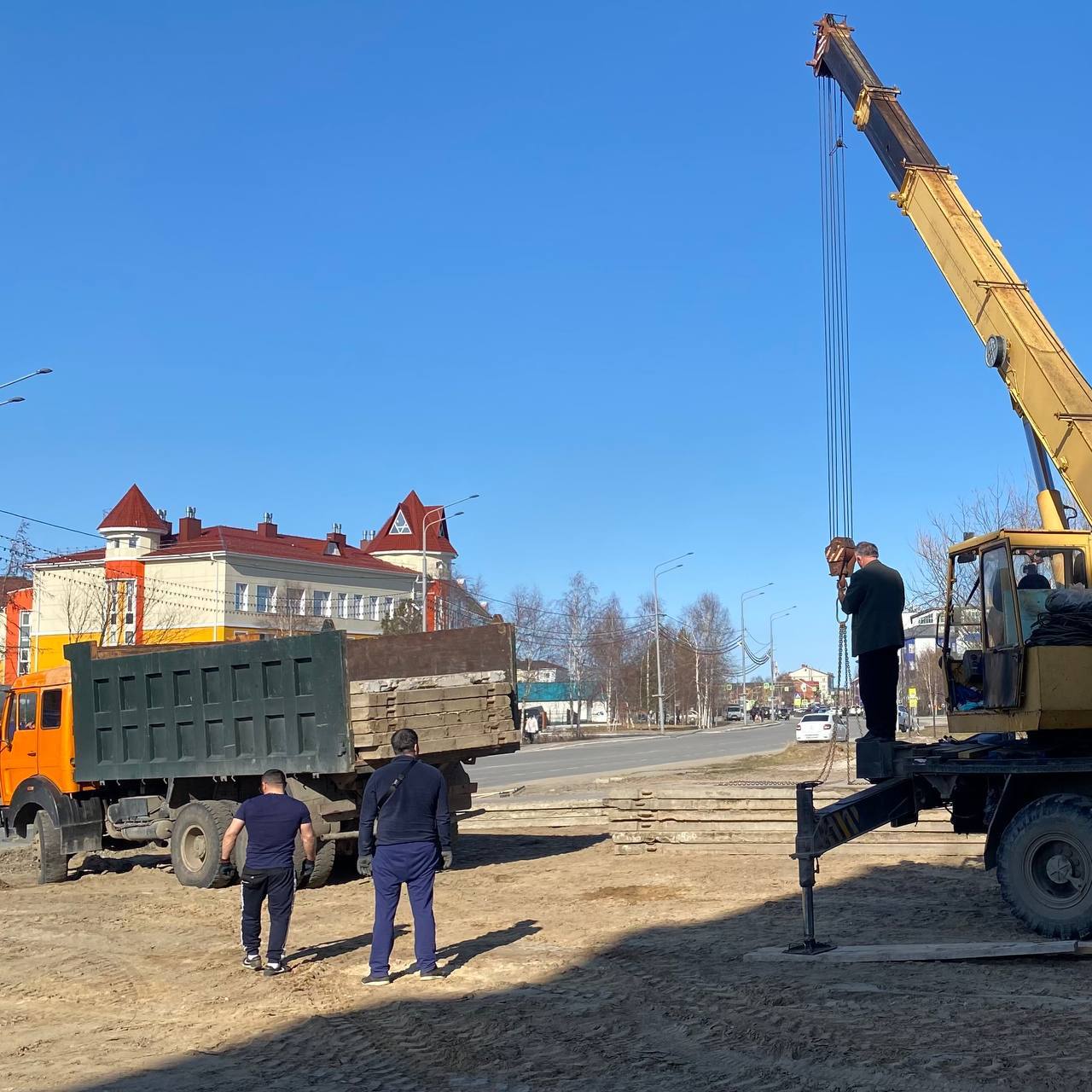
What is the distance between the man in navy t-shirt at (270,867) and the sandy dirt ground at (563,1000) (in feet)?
0.73

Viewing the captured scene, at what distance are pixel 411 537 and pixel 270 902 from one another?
81967 mm

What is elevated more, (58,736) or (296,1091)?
(58,736)

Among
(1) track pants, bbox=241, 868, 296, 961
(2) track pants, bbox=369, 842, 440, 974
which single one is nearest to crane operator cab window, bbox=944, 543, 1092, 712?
(2) track pants, bbox=369, 842, 440, 974

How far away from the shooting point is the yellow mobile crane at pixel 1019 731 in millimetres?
8859

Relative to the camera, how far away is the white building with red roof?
70625 mm

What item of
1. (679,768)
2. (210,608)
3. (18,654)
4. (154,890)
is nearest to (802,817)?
(154,890)

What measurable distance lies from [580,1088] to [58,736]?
11495 mm

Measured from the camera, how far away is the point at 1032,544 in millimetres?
9617

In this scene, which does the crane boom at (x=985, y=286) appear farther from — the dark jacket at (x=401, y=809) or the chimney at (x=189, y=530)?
the chimney at (x=189, y=530)

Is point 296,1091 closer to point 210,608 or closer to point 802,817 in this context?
point 802,817

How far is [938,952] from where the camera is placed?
834 cm

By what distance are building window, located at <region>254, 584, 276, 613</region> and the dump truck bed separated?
59.7m

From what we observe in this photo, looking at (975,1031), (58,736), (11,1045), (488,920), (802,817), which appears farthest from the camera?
(58,736)

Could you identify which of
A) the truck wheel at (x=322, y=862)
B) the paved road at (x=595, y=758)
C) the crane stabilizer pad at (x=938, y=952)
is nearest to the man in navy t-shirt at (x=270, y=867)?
the crane stabilizer pad at (x=938, y=952)
